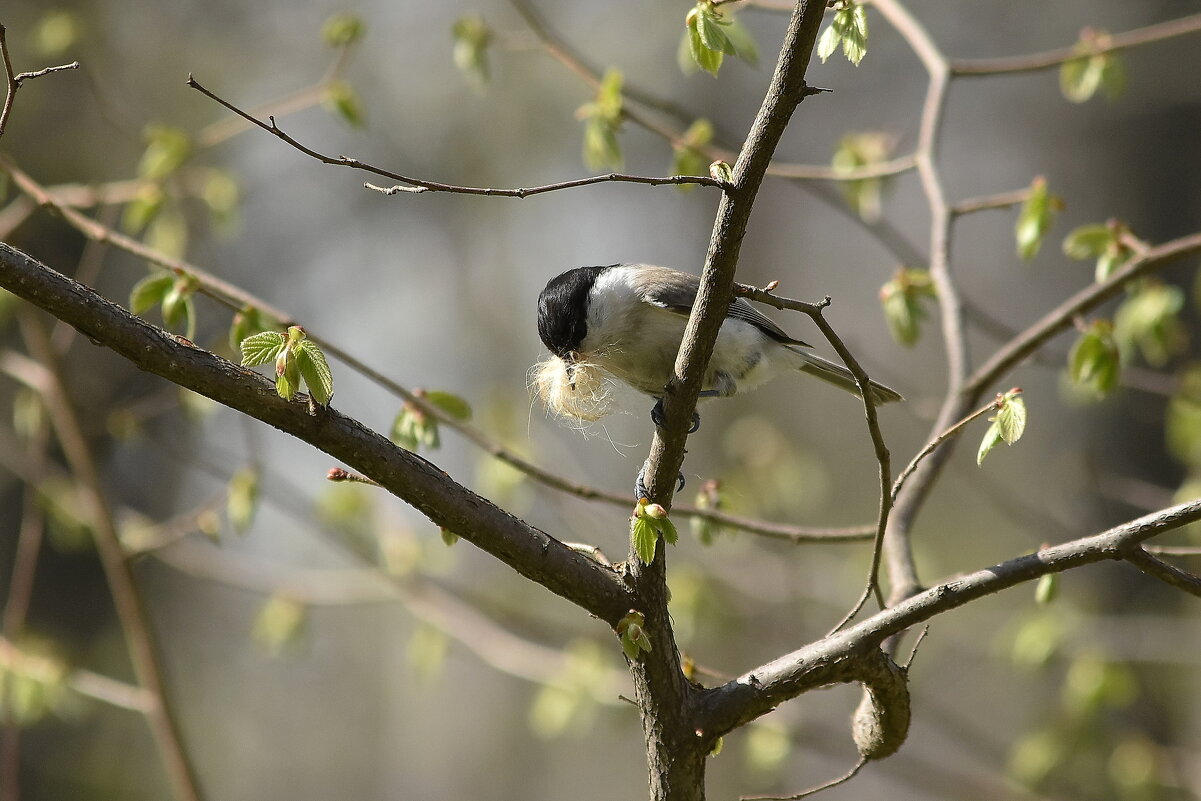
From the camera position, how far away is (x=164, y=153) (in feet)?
11.3

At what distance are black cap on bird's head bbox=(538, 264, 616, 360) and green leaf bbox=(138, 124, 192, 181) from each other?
4.47 ft

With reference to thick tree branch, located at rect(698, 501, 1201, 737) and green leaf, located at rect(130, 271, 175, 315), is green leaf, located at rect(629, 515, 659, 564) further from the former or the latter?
green leaf, located at rect(130, 271, 175, 315)

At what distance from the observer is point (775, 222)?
10531mm

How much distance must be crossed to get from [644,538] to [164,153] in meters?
2.48

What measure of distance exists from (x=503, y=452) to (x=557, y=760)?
399 inches

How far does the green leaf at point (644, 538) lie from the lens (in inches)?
72.0

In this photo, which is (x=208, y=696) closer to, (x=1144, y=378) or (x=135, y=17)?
(x=135, y=17)

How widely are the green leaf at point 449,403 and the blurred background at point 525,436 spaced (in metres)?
0.42

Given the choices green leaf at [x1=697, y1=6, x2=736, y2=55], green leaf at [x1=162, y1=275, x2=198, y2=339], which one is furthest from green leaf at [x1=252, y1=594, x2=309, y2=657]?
green leaf at [x1=697, y1=6, x2=736, y2=55]

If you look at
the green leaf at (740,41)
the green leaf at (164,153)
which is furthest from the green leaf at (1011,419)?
the green leaf at (164,153)

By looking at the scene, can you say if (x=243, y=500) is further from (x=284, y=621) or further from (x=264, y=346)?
(x=264, y=346)

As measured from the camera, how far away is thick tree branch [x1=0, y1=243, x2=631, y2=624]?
1587 mm

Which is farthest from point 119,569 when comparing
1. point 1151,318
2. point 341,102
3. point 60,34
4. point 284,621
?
point 1151,318

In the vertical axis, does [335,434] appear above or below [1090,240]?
below
